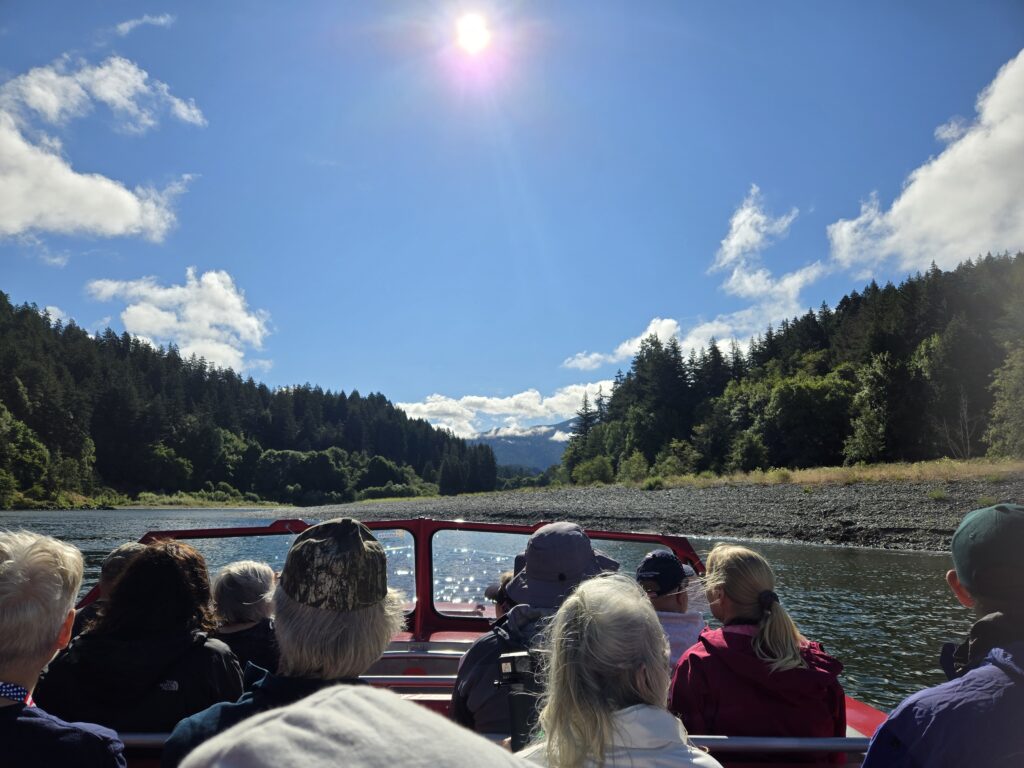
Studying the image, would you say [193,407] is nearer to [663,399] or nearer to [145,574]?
[663,399]

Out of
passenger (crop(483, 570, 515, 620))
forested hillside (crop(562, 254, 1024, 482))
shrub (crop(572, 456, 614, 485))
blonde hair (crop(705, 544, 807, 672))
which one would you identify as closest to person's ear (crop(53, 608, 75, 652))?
passenger (crop(483, 570, 515, 620))

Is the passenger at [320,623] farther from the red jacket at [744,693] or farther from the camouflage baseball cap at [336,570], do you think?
the red jacket at [744,693]

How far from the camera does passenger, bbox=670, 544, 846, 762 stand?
2928 millimetres

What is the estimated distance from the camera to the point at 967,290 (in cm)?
7688

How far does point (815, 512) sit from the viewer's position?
27.8 metres

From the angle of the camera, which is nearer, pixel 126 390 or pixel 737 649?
pixel 737 649

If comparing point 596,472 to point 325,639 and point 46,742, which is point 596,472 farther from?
point 46,742

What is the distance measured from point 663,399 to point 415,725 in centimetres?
9398

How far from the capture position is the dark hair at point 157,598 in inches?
112

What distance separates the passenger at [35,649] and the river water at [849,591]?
321cm

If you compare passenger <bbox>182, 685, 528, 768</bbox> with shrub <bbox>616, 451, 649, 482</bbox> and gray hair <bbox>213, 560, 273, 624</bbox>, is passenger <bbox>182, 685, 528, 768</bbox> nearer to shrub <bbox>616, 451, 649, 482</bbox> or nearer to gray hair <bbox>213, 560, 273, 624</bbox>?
gray hair <bbox>213, 560, 273, 624</bbox>

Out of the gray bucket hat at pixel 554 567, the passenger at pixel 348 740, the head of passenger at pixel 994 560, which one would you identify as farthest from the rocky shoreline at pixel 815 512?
the passenger at pixel 348 740

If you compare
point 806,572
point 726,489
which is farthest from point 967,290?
point 806,572

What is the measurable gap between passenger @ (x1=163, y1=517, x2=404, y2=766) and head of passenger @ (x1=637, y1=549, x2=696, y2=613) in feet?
6.74
